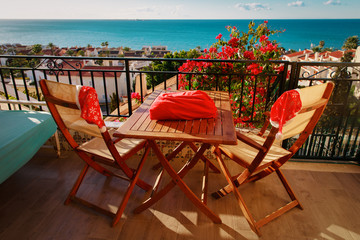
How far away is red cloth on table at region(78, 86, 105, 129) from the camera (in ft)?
5.28

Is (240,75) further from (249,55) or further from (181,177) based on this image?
(181,177)

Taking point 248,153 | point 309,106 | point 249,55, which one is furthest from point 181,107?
point 249,55

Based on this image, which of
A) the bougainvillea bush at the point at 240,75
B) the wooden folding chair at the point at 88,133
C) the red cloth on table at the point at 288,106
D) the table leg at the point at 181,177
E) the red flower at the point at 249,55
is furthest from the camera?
the red flower at the point at 249,55

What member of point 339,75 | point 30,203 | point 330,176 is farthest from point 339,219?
point 30,203

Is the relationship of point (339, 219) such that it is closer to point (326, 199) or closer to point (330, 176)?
point (326, 199)

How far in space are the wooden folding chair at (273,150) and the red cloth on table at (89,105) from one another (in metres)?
1.03

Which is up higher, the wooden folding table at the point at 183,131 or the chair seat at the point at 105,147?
the wooden folding table at the point at 183,131

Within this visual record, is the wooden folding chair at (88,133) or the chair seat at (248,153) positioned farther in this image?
the chair seat at (248,153)

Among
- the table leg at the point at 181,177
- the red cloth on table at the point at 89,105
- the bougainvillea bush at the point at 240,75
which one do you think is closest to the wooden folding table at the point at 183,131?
the table leg at the point at 181,177

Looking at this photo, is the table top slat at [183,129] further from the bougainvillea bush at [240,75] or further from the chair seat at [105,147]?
the bougainvillea bush at [240,75]

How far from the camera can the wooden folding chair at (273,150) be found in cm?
163

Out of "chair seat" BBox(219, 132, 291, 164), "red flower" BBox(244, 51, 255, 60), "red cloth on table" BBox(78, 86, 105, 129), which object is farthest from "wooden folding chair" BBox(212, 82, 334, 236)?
"red flower" BBox(244, 51, 255, 60)

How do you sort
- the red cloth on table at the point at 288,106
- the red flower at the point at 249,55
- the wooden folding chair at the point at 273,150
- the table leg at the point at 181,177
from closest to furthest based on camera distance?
the red cloth on table at the point at 288,106, the wooden folding chair at the point at 273,150, the table leg at the point at 181,177, the red flower at the point at 249,55

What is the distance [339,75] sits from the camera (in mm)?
2615
